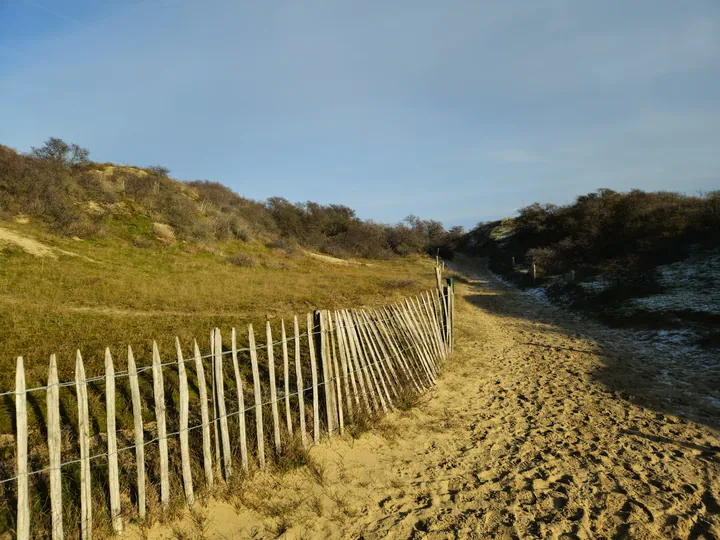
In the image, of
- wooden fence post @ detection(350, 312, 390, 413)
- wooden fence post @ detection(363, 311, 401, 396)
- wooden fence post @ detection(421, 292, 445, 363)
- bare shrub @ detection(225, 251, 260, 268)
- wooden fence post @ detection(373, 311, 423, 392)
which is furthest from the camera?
bare shrub @ detection(225, 251, 260, 268)

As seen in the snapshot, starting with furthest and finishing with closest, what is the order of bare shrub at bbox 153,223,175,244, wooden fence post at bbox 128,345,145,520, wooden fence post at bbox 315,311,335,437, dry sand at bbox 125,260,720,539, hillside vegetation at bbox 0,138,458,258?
bare shrub at bbox 153,223,175,244
hillside vegetation at bbox 0,138,458,258
wooden fence post at bbox 315,311,335,437
dry sand at bbox 125,260,720,539
wooden fence post at bbox 128,345,145,520

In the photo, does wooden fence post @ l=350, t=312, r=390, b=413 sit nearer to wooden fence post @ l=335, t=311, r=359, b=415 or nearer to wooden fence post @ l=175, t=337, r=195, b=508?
wooden fence post @ l=335, t=311, r=359, b=415

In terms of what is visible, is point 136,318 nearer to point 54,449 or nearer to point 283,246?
point 54,449

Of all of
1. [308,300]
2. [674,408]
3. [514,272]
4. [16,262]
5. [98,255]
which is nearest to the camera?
[674,408]

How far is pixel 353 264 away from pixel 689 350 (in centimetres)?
2271

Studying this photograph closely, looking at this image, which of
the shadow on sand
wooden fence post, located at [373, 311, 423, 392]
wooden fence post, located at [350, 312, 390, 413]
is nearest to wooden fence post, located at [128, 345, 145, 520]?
wooden fence post, located at [350, 312, 390, 413]

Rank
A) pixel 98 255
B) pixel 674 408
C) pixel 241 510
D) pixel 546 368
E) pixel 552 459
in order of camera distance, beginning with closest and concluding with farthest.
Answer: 1. pixel 241 510
2. pixel 552 459
3. pixel 674 408
4. pixel 546 368
5. pixel 98 255

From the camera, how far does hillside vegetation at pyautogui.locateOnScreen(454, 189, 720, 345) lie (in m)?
11.1

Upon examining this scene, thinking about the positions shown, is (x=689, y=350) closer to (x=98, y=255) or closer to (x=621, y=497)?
(x=621, y=497)

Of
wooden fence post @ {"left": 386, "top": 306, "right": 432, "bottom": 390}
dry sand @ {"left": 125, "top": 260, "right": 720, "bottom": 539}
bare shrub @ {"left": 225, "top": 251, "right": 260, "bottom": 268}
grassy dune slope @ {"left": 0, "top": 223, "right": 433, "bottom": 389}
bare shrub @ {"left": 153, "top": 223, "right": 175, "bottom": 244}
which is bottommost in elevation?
dry sand @ {"left": 125, "top": 260, "right": 720, "bottom": 539}

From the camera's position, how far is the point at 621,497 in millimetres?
3762

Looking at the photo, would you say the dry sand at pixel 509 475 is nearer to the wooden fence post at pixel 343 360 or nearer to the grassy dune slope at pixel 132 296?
the wooden fence post at pixel 343 360

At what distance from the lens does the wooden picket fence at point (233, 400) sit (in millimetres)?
2777

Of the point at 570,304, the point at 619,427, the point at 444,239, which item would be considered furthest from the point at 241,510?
the point at 444,239
